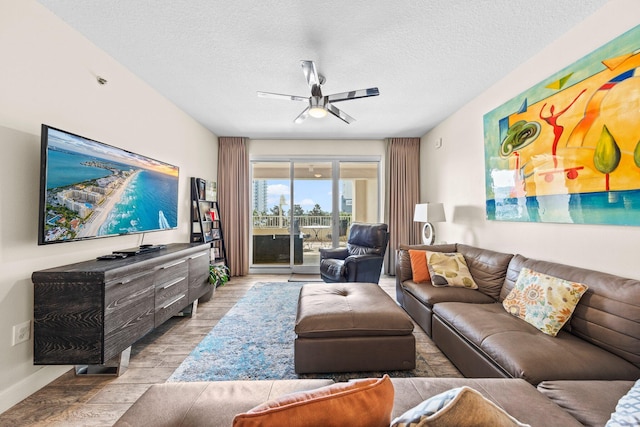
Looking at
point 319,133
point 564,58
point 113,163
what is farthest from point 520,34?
point 113,163

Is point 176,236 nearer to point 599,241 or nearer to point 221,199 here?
point 221,199

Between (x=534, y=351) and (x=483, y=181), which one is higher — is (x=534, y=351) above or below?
below

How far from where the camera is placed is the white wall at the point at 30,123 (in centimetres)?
160

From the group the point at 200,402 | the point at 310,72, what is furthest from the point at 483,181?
the point at 200,402

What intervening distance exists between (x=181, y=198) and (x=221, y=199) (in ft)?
4.04

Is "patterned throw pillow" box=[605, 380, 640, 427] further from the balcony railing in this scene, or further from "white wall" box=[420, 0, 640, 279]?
the balcony railing

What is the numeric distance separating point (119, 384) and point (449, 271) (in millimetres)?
2861

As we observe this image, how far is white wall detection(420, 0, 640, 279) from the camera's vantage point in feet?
5.59

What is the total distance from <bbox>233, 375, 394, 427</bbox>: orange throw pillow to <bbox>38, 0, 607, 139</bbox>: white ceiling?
216 cm

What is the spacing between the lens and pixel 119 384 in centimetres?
182

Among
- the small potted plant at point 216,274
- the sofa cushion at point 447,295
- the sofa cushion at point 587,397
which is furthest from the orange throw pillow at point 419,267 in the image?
the small potted plant at point 216,274

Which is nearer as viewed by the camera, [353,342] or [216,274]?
[353,342]

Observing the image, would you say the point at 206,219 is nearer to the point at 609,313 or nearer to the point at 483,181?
the point at 483,181

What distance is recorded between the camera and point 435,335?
2.25 meters
